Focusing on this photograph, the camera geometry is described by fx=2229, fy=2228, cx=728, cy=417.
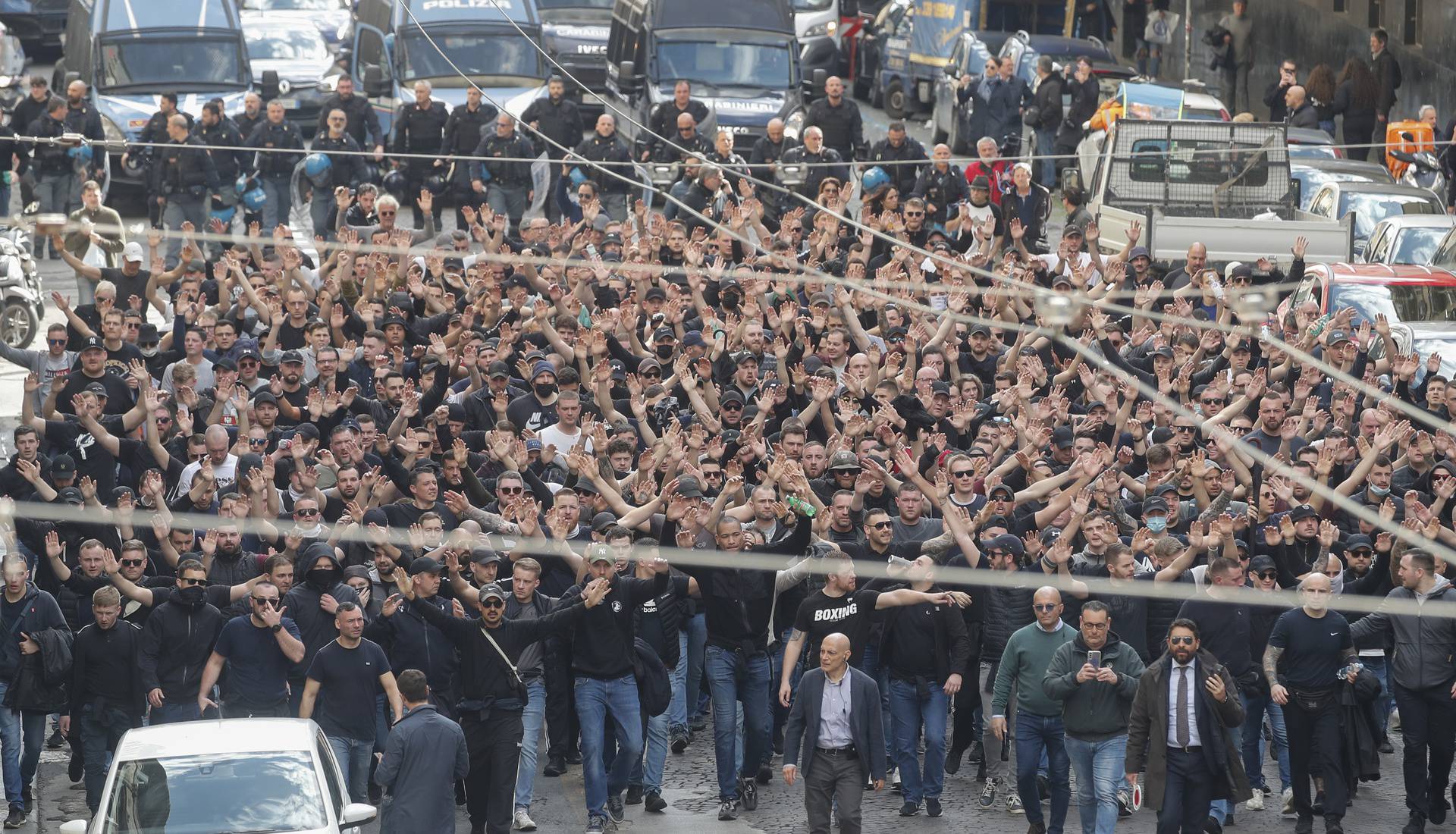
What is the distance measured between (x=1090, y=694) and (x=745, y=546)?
2215 mm

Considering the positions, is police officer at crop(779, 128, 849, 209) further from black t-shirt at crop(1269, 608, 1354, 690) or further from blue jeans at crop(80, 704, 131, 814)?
blue jeans at crop(80, 704, 131, 814)

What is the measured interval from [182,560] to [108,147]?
13398mm

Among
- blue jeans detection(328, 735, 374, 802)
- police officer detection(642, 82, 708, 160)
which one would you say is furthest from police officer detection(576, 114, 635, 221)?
blue jeans detection(328, 735, 374, 802)

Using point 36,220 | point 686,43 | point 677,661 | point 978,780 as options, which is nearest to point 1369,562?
point 978,780

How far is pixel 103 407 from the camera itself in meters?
14.9

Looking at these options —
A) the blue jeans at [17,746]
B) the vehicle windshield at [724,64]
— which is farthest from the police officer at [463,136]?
the blue jeans at [17,746]

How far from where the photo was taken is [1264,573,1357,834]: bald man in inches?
469

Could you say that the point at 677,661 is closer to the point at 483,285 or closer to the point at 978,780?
the point at 978,780

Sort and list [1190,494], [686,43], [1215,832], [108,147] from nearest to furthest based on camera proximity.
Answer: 1. [1215,832]
2. [1190,494]
3. [108,147]
4. [686,43]

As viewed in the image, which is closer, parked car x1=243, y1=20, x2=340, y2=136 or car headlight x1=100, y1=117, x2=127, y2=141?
car headlight x1=100, y1=117, x2=127, y2=141

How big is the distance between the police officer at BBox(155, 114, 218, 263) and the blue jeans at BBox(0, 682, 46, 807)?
10.8m

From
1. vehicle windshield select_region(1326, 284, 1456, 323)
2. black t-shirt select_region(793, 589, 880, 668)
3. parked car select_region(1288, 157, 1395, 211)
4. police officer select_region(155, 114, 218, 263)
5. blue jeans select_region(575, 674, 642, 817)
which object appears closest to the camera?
blue jeans select_region(575, 674, 642, 817)

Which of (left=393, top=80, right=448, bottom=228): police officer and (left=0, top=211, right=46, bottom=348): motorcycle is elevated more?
(left=393, top=80, right=448, bottom=228): police officer

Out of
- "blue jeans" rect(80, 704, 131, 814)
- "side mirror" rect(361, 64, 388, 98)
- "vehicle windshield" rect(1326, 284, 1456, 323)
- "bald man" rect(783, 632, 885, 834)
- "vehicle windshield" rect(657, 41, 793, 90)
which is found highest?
"vehicle windshield" rect(657, 41, 793, 90)
